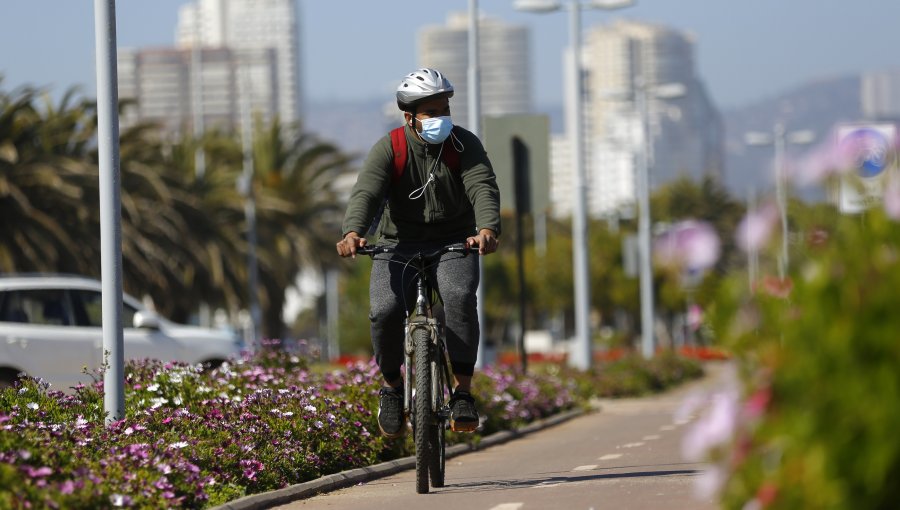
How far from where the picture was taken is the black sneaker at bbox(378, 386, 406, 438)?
8789 millimetres

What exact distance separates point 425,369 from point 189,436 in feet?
4.06

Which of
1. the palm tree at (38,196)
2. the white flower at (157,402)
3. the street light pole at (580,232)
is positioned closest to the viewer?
the white flower at (157,402)

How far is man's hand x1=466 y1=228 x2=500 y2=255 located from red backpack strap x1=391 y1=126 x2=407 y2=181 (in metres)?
0.62

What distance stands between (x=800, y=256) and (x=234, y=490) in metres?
4.35

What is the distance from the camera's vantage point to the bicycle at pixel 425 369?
834 centimetres

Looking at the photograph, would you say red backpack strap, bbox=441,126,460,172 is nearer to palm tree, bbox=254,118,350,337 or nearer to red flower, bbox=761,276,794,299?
red flower, bbox=761,276,794,299

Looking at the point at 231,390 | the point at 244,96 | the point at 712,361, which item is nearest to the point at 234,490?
the point at 231,390

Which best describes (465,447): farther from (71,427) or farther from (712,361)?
(712,361)

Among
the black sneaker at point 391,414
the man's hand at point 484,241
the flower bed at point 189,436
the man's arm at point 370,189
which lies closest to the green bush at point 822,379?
the flower bed at point 189,436

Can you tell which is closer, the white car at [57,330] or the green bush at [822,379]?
the green bush at [822,379]

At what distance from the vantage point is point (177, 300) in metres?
40.4

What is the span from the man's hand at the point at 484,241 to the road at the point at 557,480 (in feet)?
3.86

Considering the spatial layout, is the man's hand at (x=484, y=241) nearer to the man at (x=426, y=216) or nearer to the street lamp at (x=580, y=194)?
the man at (x=426, y=216)

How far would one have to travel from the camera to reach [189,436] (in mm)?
8625
